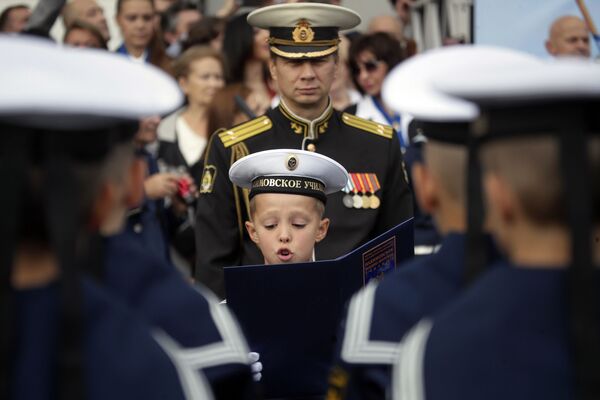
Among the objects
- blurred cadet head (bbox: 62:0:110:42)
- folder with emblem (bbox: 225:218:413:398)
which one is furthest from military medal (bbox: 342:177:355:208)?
blurred cadet head (bbox: 62:0:110:42)

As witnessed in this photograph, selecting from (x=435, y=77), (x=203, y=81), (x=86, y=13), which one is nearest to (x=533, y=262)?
(x=435, y=77)

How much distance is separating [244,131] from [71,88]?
132 inches

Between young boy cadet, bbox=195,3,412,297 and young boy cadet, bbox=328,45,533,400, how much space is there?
2.43 meters

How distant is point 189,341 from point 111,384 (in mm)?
434

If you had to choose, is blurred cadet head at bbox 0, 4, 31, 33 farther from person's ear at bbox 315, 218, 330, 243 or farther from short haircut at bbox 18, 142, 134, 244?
short haircut at bbox 18, 142, 134, 244

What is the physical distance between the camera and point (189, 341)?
2797 millimetres

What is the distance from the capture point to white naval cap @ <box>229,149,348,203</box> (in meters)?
5.00

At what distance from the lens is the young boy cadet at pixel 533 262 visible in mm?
2340

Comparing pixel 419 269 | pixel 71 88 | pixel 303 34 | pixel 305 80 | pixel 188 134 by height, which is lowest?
pixel 188 134

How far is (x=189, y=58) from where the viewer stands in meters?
8.31

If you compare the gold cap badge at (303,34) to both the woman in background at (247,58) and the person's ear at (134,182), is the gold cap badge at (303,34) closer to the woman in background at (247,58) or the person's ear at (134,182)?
the woman in background at (247,58)

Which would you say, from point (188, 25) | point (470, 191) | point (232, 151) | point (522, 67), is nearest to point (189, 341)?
point (470, 191)

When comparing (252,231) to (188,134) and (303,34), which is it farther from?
(188,134)

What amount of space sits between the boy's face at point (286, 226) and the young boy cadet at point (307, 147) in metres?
0.43
